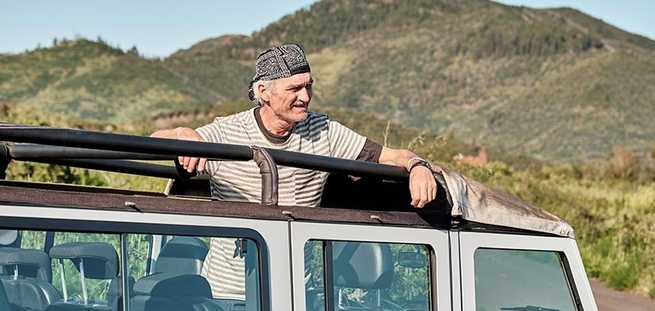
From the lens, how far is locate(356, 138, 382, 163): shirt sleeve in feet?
15.8

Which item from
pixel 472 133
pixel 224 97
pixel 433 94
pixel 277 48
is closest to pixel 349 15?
pixel 433 94

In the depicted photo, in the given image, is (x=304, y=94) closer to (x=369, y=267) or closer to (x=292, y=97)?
(x=292, y=97)

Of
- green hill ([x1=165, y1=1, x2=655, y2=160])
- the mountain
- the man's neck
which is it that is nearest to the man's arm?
the man's neck

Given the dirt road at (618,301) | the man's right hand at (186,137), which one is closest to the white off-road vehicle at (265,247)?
the man's right hand at (186,137)

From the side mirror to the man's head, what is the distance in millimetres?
888

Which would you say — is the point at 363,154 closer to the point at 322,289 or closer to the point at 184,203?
the point at 322,289

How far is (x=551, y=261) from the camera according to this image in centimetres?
436

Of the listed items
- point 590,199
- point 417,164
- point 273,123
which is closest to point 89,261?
point 417,164

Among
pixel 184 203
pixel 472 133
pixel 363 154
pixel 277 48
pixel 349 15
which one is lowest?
pixel 184 203

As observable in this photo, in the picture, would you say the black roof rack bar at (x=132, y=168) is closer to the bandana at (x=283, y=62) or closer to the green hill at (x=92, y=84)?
the bandana at (x=283, y=62)

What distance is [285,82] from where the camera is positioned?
4.77 metres

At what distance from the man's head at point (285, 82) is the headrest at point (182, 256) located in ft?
3.58

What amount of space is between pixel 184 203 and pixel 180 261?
34cm

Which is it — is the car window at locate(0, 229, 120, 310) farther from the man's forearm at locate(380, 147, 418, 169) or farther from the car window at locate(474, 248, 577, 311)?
the man's forearm at locate(380, 147, 418, 169)
